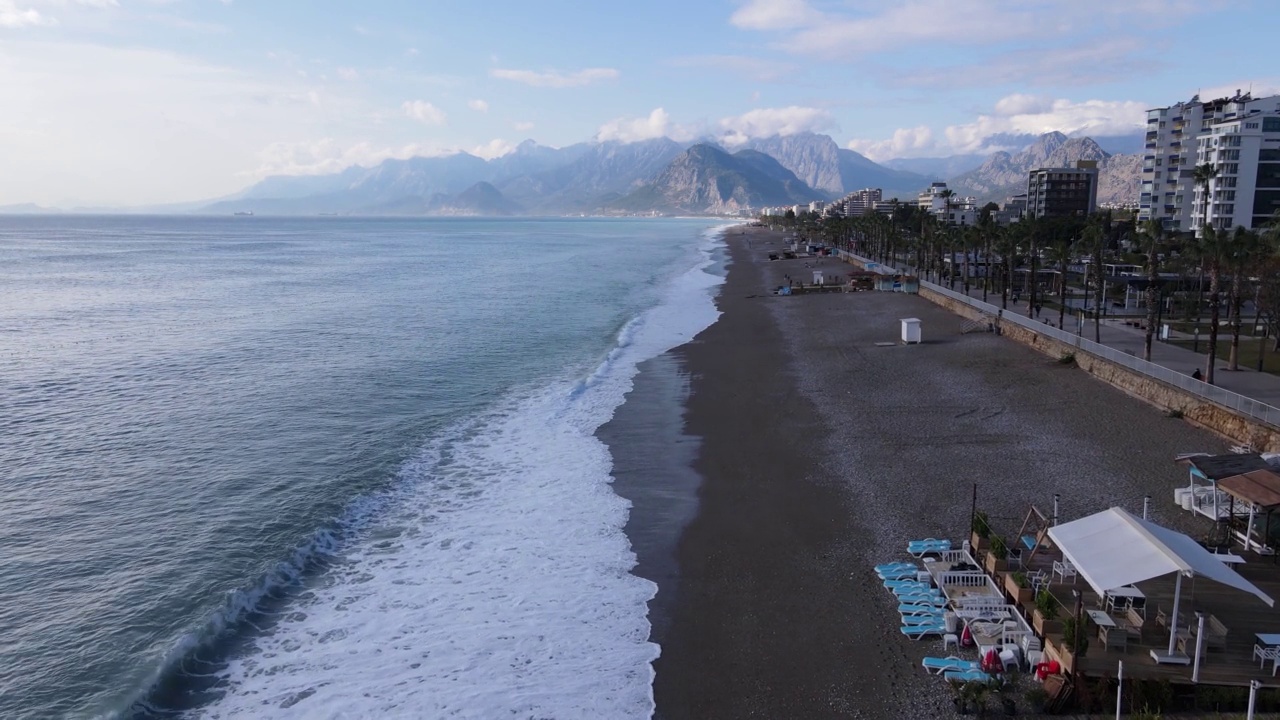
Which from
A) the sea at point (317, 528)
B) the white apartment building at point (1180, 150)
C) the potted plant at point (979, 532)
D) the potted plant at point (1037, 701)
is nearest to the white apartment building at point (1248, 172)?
the white apartment building at point (1180, 150)

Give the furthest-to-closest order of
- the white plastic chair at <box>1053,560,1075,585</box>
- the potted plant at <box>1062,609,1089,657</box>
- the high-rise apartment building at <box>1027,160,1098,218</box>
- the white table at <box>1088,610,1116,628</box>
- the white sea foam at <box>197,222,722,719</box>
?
the high-rise apartment building at <box>1027,160,1098,218</box> < the white plastic chair at <box>1053,560,1075,585</box> < the white sea foam at <box>197,222,722,719</box> < the white table at <box>1088,610,1116,628</box> < the potted plant at <box>1062,609,1089,657</box>

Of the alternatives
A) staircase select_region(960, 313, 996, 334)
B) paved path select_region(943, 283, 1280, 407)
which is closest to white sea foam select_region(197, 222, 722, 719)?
paved path select_region(943, 283, 1280, 407)

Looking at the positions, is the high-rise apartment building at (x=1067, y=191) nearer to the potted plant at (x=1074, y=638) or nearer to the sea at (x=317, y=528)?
the sea at (x=317, y=528)

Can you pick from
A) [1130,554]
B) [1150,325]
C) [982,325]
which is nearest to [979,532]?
[1130,554]

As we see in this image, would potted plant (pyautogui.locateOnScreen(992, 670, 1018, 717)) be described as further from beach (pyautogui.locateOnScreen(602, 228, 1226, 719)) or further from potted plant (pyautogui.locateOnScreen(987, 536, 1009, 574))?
potted plant (pyautogui.locateOnScreen(987, 536, 1009, 574))

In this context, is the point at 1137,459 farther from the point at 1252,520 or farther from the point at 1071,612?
the point at 1071,612

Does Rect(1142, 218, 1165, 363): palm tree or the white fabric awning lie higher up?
Rect(1142, 218, 1165, 363): palm tree

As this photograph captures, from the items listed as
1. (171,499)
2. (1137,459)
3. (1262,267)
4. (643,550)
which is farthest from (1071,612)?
(1262,267)
